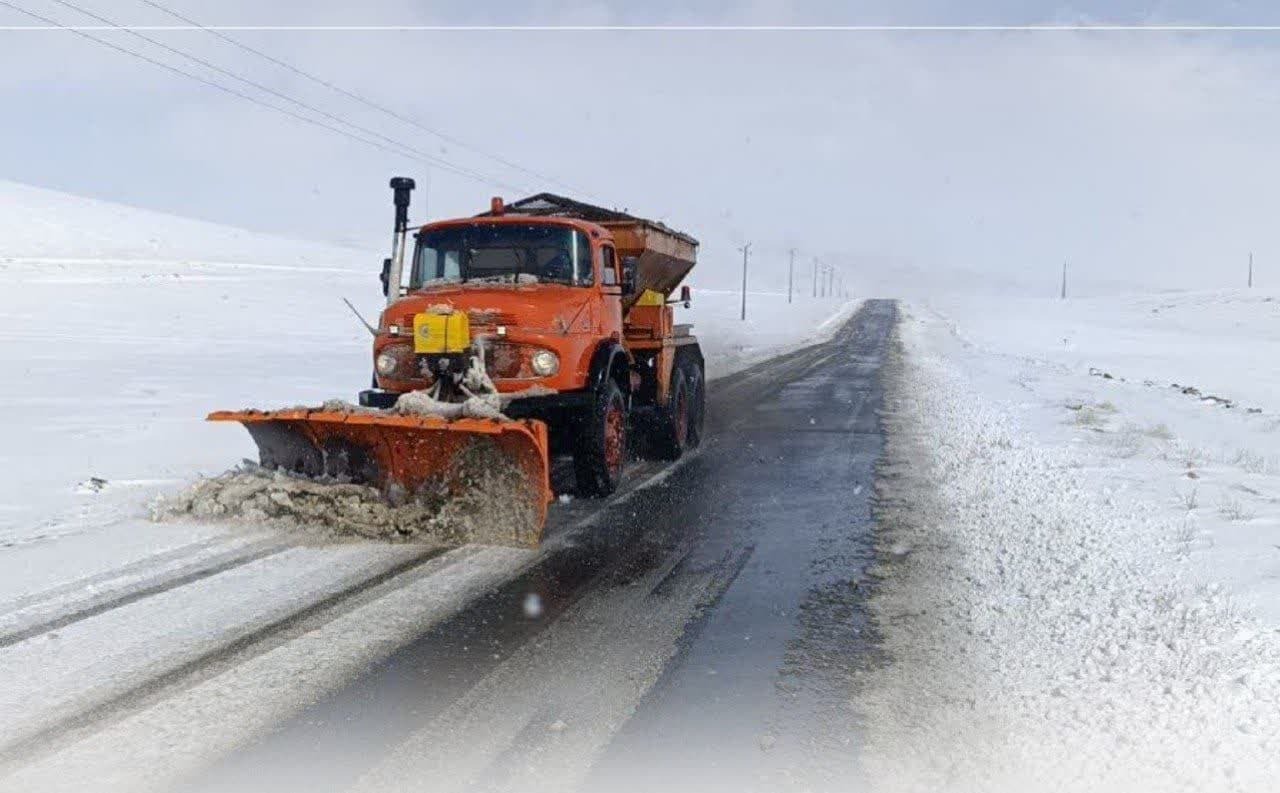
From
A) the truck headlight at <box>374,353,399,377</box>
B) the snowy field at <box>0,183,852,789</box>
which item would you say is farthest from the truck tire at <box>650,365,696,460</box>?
the snowy field at <box>0,183,852,789</box>

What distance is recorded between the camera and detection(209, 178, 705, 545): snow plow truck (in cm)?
615

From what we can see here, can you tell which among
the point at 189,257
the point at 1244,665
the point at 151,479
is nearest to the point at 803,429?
the point at 151,479

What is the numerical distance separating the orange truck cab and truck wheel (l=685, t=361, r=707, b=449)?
3.66 feet

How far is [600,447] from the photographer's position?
7.44 metres

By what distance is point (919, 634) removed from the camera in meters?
4.61

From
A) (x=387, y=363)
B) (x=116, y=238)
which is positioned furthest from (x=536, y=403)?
(x=116, y=238)

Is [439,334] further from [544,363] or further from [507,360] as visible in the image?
[544,363]

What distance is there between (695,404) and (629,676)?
23.3 ft

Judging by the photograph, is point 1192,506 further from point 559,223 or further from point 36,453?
point 36,453

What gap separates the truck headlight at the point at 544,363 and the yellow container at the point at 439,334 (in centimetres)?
54

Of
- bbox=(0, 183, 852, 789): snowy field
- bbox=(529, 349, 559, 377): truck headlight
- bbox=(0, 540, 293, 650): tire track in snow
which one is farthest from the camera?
bbox=(529, 349, 559, 377): truck headlight

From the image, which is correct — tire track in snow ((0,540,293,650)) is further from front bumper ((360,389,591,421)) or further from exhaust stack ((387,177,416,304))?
exhaust stack ((387,177,416,304))

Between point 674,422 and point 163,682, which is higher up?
point 674,422

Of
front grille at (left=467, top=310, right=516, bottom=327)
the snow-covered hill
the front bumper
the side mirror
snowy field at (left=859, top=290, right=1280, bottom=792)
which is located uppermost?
the snow-covered hill
